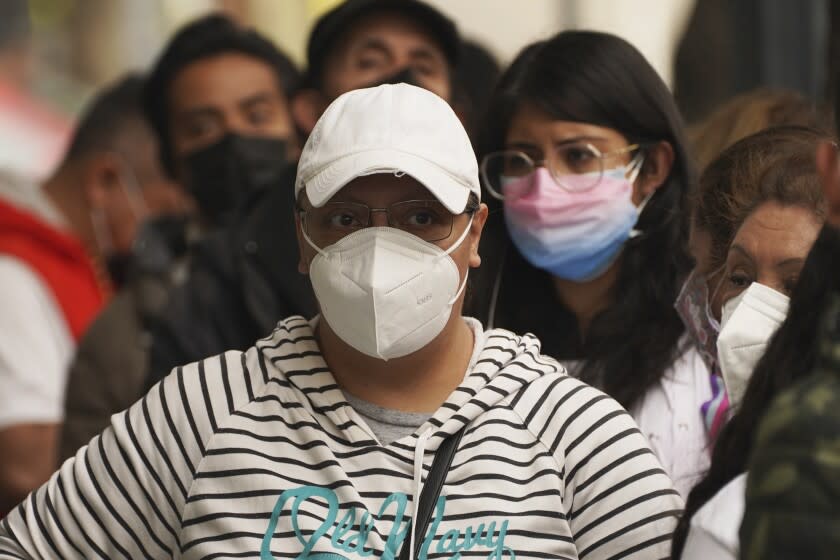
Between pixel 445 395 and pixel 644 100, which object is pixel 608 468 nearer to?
pixel 445 395

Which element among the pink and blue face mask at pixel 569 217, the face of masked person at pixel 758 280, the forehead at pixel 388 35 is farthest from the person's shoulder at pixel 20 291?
the face of masked person at pixel 758 280

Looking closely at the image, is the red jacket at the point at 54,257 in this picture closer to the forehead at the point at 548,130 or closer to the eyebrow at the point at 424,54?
the eyebrow at the point at 424,54

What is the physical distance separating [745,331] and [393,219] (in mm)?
726

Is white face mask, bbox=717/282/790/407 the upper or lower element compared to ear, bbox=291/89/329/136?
lower

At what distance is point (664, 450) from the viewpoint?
11.3 ft

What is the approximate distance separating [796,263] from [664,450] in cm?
72

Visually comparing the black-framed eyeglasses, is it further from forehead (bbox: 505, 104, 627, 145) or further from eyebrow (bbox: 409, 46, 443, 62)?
eyebrow (bbox: 409, 46, 443, 62)

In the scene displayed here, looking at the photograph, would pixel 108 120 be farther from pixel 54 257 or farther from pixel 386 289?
pixel 386 289

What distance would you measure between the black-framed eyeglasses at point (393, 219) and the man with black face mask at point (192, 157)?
214 cm

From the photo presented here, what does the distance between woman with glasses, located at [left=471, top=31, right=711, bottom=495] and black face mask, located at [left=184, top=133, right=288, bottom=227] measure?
5.88 feet

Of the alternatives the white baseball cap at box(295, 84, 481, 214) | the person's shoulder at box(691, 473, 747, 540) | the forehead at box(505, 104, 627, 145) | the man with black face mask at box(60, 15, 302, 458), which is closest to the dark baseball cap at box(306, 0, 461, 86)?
the man with black face mask at box(60, 15, 302, 458)

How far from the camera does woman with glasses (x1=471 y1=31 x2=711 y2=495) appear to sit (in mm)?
3668

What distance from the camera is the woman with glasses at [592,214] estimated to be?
12.0ft

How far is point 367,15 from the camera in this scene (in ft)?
16.2
